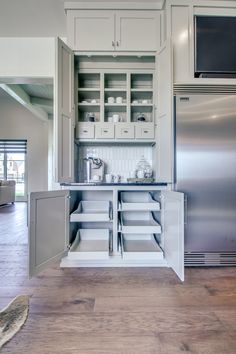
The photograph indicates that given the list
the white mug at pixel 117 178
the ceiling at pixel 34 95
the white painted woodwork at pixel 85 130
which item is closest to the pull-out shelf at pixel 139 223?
the white mug at pixel 117 178

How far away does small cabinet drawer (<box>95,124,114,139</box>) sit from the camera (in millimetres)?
2639

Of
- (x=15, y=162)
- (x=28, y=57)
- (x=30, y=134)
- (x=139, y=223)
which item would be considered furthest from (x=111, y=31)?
(x=15, y=162)

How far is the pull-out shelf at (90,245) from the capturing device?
7.32 feet

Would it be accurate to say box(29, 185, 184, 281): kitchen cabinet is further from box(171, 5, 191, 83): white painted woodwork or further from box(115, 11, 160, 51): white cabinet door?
box(115, 11, 160, 51): white cabinet door

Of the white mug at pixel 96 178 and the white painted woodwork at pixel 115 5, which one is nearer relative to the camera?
the white painted woodwork at pixel 115 5

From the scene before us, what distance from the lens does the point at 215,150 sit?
227cm

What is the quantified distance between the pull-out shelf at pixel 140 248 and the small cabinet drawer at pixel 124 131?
3.68 feet

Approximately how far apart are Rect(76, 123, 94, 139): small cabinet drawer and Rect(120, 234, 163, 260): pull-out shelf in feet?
3.90

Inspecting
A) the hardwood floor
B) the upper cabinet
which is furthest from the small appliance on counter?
the upper cabinet

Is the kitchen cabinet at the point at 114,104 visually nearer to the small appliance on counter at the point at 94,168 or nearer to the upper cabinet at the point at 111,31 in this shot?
the upper cabinet at the point at 111,31

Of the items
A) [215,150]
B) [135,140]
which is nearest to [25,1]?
[135,140]

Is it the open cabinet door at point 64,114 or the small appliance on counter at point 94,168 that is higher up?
the open cabinet door at point 64,114

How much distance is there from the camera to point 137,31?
2508 millimetres

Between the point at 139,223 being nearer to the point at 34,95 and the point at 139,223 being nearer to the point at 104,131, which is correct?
the point at 104,131
